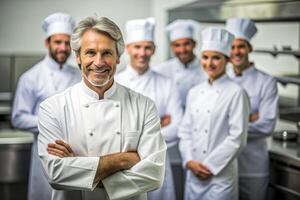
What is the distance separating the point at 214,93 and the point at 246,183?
0.51 m

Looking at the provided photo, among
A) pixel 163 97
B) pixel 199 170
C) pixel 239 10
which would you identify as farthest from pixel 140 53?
pixel 239 10

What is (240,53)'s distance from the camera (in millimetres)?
2420

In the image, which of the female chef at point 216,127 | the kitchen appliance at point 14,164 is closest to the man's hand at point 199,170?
the female chef at point 216,127

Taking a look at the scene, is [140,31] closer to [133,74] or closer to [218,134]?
[133,74]

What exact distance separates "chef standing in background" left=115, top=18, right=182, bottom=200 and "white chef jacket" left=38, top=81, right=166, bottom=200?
676 mm

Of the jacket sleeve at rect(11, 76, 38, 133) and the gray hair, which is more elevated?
the gray hair

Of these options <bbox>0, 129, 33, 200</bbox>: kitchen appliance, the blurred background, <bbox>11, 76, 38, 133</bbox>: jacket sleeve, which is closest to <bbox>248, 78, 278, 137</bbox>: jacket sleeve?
the blurred background

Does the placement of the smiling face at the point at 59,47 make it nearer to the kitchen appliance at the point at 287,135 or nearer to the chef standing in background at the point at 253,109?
the chef standing in background at the point at 253,109

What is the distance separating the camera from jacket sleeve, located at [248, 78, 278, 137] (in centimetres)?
238

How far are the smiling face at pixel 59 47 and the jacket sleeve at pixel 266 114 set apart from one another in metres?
0.83

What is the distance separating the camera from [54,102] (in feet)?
5.20

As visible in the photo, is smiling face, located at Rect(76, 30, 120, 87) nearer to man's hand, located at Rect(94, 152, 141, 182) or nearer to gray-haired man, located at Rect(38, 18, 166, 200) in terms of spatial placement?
gray-haired man, located at Rect(38, 18, 166, 200)

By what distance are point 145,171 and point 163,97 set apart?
2.64 ft

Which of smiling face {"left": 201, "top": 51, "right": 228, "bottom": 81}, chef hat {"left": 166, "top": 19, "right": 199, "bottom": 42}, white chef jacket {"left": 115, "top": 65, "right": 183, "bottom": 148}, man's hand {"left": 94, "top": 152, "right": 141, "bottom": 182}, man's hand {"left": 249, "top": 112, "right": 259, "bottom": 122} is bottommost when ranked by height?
man's hand {"left": 94, "top": 152, "right": 141, "bottom": 182}
